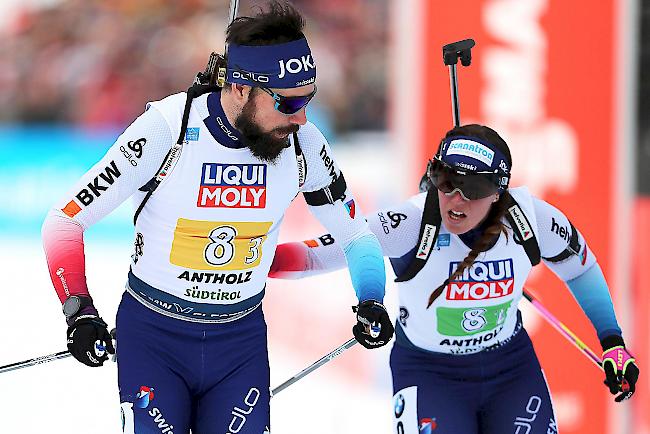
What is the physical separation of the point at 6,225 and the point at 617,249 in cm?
590

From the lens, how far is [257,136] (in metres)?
3.65

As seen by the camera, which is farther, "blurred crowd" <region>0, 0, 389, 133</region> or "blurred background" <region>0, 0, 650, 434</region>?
"blurred crowd" <region>0, 0, 389, 133</region>

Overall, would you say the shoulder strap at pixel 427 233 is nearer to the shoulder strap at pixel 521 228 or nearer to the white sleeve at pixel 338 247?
the white sleeve at pixel 338 247

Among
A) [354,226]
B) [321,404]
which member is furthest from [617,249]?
[354,226]

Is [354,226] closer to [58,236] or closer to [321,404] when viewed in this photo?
[58,236]

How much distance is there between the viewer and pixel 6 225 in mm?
10703

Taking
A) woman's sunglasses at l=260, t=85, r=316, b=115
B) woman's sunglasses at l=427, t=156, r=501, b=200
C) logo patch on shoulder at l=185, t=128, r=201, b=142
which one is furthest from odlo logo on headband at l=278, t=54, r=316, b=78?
woman's sunglasses at l=427, t=156, r=501, b=200

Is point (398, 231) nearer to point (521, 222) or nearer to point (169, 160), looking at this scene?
point (521, 222)

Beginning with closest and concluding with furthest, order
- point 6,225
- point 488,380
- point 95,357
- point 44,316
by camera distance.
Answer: point 95,357 → point 488,380 → point 44,316 → point 6,225

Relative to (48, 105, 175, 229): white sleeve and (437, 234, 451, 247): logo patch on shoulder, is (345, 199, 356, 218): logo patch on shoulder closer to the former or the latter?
(437, 234, 451, 247): logo patch on shoulder

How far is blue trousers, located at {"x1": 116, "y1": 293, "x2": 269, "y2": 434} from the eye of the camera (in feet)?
12.0

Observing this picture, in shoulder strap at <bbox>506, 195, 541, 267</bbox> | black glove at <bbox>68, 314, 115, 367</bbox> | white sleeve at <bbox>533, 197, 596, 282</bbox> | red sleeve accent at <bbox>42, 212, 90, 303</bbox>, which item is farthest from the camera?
white sleeve at <bbox>533, 197, 596, 282</bbox>

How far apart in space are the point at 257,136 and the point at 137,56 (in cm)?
821

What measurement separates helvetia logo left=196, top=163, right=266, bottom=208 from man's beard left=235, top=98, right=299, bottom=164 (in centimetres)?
6
